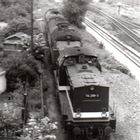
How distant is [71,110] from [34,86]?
17.7ft

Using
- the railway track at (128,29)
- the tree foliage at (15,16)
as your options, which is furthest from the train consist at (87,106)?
the railway track at (128,29)

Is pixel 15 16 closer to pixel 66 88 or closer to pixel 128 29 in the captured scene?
pixel 128 29

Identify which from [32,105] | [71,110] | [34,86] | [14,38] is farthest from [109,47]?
[71,110]

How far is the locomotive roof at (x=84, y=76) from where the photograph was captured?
45.4 ft

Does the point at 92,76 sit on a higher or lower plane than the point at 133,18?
higher

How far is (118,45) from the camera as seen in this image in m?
32.7

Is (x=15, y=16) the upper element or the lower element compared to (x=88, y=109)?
lower

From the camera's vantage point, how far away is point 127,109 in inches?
677

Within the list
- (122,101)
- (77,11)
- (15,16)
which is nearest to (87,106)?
(122,101)

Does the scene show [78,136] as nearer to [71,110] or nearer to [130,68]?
[71,110]

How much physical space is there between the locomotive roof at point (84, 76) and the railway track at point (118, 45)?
11.4 metres

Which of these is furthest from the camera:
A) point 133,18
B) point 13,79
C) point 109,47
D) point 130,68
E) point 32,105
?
point 133,18

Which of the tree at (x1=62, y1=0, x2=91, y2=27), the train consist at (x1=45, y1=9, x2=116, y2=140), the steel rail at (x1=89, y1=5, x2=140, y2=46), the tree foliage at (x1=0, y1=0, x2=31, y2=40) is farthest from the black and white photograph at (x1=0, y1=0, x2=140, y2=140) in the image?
the tree at (x1=62, y1=0, x2=91, y2=27)

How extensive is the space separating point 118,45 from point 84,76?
18982 millimetres
